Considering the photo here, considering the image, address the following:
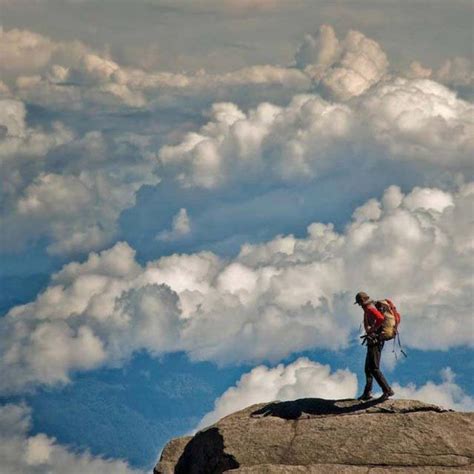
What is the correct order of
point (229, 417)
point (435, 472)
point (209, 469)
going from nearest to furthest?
point (435, 472), point (209, 469), point (229, 417)

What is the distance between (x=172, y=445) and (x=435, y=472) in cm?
1602

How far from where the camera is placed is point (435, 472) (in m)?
44.1

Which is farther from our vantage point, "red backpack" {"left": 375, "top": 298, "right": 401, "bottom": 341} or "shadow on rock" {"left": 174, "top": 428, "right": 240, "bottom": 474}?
"red backpack" {"left": 375, "top": 298, "right": 401, "bottom": 341}

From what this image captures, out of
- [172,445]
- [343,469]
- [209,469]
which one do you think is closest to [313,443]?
[343,469]

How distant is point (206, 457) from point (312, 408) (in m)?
5.96

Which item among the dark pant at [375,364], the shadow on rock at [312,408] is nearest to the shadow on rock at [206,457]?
the shadow on rock at [312,408]

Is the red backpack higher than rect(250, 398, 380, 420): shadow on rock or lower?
higher

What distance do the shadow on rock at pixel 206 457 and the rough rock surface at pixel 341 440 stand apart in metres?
0.05

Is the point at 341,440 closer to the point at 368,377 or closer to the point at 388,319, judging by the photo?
the point at 368,377

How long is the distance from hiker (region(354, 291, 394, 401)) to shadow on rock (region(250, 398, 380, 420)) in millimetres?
956

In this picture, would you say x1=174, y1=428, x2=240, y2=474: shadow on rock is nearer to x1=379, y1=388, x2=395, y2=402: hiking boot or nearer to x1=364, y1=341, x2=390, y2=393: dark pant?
x1=364, y1=341, x2=390, y2=393: dark pant

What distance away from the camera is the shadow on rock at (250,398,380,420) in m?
48.6

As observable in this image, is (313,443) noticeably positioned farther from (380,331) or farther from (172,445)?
(172,445)

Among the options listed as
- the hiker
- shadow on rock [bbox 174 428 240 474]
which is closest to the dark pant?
the hiker
